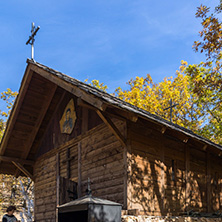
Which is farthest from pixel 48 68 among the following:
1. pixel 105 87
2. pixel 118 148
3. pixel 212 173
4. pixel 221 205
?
pixel 105 87

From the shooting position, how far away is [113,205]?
26.2ft

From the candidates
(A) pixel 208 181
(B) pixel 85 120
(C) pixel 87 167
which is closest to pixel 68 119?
(B) pixel 85 120

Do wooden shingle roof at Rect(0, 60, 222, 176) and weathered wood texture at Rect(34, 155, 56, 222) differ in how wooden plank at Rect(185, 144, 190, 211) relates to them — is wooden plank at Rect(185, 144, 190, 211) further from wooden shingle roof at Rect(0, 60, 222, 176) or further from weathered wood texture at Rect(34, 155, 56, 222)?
weathered wood texture at Rect(34, 155, 56, 222)

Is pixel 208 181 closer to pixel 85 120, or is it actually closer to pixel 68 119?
pixel 85 120

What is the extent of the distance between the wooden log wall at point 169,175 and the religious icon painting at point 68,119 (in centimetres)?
360

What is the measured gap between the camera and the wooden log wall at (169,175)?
32.8 ft

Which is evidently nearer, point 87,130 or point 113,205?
point 113,205

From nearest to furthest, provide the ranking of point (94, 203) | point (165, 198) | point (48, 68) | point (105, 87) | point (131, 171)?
point (94, 203) < point (131, 171) < point (165, 198) < point (48, 68) < point (105, 87)

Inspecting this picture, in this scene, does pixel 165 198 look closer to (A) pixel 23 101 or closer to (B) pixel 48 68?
(B) pixel 48 68

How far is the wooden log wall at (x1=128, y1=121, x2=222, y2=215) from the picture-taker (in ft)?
32.8

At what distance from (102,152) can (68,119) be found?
3.09 m

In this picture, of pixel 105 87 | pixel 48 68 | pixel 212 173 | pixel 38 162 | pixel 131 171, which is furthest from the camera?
pixel 105 87

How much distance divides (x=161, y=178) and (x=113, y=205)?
312 cm

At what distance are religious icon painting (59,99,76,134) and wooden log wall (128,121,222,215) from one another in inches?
142
